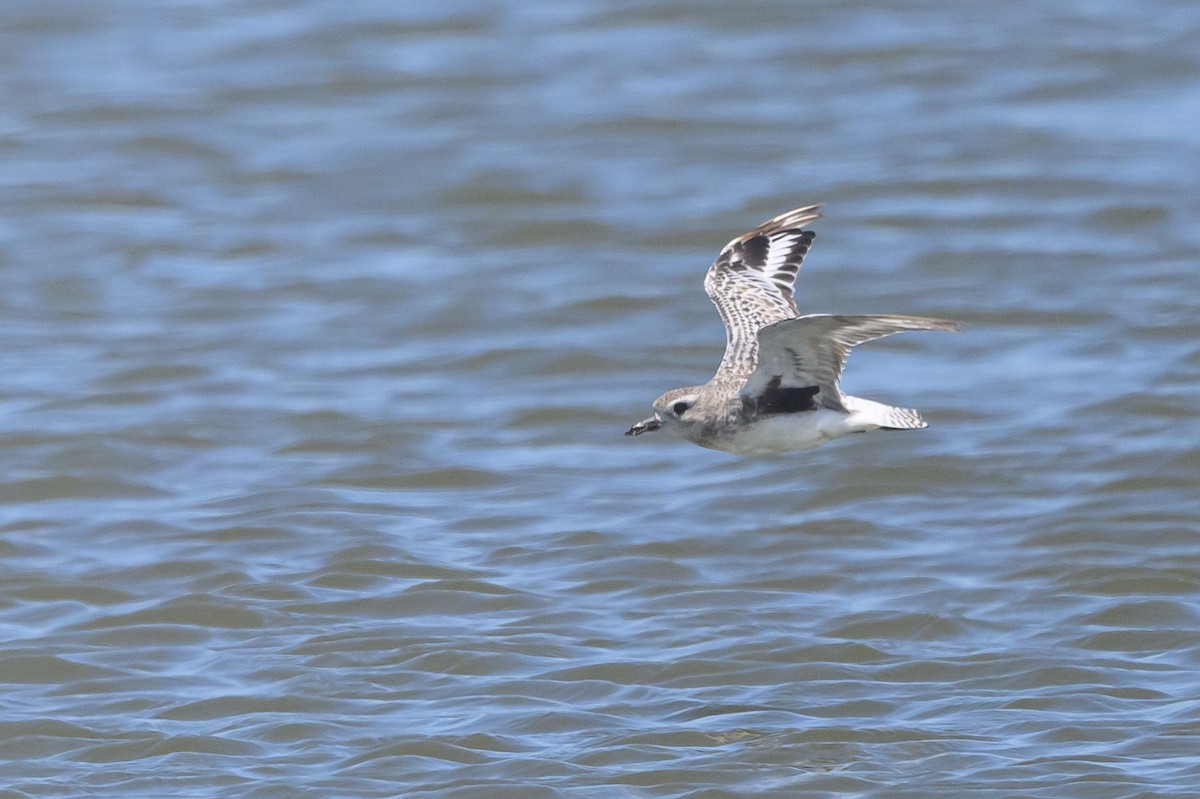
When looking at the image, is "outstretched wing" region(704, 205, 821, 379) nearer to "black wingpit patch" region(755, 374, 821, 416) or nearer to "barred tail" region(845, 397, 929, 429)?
"black wingpit patch" region(755, 374, 821, 416)

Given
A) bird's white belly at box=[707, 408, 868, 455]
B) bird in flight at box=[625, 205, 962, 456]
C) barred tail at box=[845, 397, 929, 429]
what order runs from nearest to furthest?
bird in flight at box=[625, 205, 962, 456] < barred tail at box=[845, 397, 929, 429] < bird's white belly at box=[707, 408, 868, 455]

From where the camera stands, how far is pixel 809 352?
8453mm

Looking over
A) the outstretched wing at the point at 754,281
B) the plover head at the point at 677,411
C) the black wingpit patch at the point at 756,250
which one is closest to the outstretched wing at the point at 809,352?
the plover head at the point at 677,411

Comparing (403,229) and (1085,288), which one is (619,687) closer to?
(1085,288)

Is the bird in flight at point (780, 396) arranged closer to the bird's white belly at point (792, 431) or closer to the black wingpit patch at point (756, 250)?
the bird's white belly at point (792, 431)

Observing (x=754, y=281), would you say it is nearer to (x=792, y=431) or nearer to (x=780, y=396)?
(x=780, y=396)

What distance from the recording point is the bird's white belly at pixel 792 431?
8.64 m

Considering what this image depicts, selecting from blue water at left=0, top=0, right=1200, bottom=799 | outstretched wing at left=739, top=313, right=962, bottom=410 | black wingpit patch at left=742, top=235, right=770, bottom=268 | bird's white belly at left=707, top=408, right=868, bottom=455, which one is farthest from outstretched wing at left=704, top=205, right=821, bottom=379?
blue water at left=0, top=0, right=1200, bottom=799

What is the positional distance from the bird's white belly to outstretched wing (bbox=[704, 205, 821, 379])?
21.9 inches

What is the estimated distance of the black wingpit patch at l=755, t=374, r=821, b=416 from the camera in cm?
870

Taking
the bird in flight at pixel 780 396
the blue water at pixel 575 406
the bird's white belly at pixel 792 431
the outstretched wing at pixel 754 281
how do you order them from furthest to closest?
the outstretched wing at pixel 754 281
the blue water at pixel 575 406
the bird's white belly at pixel 792 431
the bird in flight at pixel 780 396

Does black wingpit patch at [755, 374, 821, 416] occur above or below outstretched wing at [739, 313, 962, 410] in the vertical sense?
below

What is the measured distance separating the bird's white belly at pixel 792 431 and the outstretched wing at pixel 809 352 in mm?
70

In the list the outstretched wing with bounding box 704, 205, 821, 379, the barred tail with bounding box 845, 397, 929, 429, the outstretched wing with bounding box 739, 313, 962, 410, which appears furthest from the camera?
the outstretched wing with bounding box 704, 205, 821, 379
